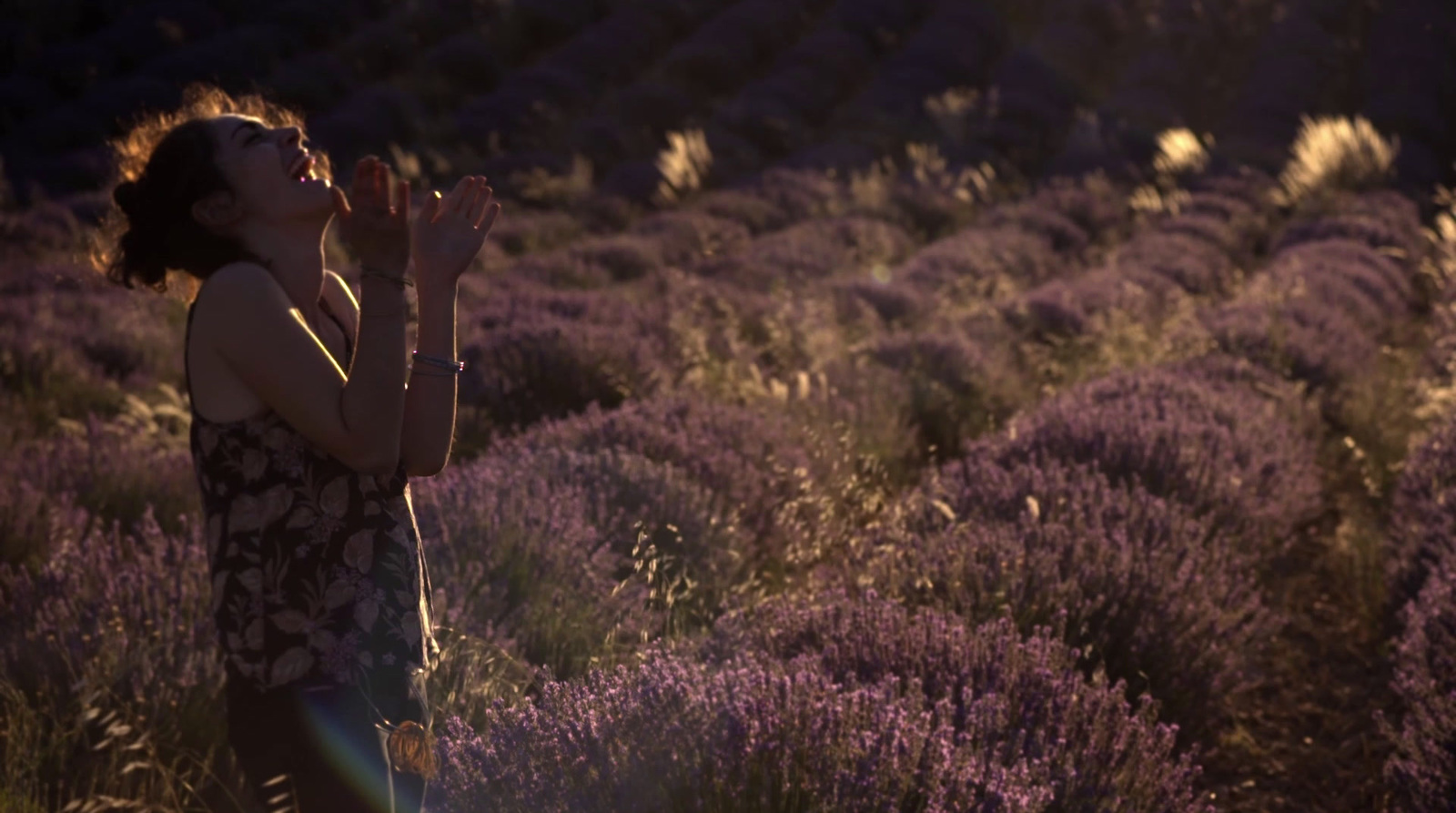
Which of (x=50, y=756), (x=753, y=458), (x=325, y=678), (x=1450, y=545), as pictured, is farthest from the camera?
(x=753, y=458)

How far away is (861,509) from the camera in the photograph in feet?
12.9

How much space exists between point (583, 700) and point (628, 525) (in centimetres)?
133

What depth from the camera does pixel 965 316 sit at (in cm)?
668

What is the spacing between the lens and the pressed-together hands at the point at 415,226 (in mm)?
1458

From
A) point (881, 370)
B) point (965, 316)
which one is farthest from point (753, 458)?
point (965, 316)

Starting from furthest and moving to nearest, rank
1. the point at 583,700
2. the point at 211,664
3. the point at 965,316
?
1. the point at 965,316
2. the point at 211,664
3. the point at 583,700

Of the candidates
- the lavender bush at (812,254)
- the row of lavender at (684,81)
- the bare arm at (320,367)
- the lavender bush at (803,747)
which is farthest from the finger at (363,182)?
the row of lavender at (684,81)

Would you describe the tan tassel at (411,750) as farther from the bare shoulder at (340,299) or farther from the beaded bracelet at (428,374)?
the bare shoulder at (340,299)

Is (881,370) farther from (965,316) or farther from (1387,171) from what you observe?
(1387,171)

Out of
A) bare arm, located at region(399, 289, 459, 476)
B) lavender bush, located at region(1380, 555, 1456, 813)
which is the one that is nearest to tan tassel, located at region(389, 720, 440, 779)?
bare arm, located at region(399, 289, 459, 476)

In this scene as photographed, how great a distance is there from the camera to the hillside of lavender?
1975 millimetres

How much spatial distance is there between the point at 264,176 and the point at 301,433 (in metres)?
0.40

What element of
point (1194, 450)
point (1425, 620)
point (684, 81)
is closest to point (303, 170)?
point (1425, 620)

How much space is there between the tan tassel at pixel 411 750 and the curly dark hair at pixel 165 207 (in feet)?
2.41
